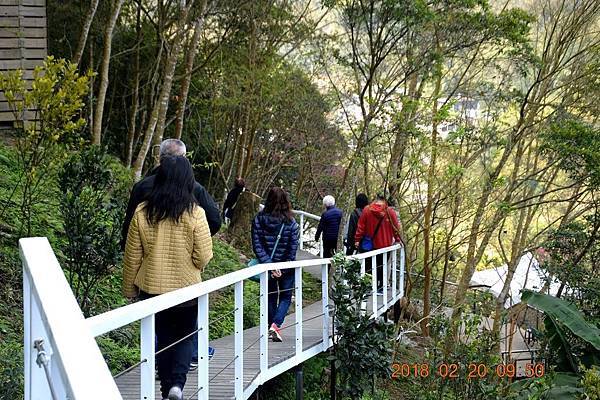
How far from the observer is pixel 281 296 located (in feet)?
25.3

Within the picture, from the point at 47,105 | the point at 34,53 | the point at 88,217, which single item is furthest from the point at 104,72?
the point at 88,217

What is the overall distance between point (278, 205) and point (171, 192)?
266cm

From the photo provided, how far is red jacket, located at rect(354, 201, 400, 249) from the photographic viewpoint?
1100 centimetres

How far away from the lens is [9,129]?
13.1m

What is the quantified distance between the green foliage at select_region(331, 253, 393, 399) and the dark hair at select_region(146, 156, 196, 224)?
3.31 meters

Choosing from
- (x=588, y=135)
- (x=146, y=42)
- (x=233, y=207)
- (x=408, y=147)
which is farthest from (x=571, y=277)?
(x=146, y=42)

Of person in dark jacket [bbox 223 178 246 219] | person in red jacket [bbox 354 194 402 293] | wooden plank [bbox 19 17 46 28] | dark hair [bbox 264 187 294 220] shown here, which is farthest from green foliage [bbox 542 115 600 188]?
wooden plank [bbox 19 17 46 28]

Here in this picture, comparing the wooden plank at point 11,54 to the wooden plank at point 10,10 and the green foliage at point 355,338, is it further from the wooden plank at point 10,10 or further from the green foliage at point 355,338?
the green foliage at point 355,338

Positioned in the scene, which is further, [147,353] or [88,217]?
[88,217]

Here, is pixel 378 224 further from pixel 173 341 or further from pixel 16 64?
pixel 173 341

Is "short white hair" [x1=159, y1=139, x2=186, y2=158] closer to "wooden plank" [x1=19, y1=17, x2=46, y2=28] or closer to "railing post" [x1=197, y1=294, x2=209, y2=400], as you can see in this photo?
"railing post" [x1=197, y1=294, x2=209, y2=400]

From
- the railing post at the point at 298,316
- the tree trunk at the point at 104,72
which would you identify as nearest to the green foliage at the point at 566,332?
the railing post at the point at 298,316

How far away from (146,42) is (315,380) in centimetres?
1095

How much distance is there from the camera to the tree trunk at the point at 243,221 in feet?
52.7
